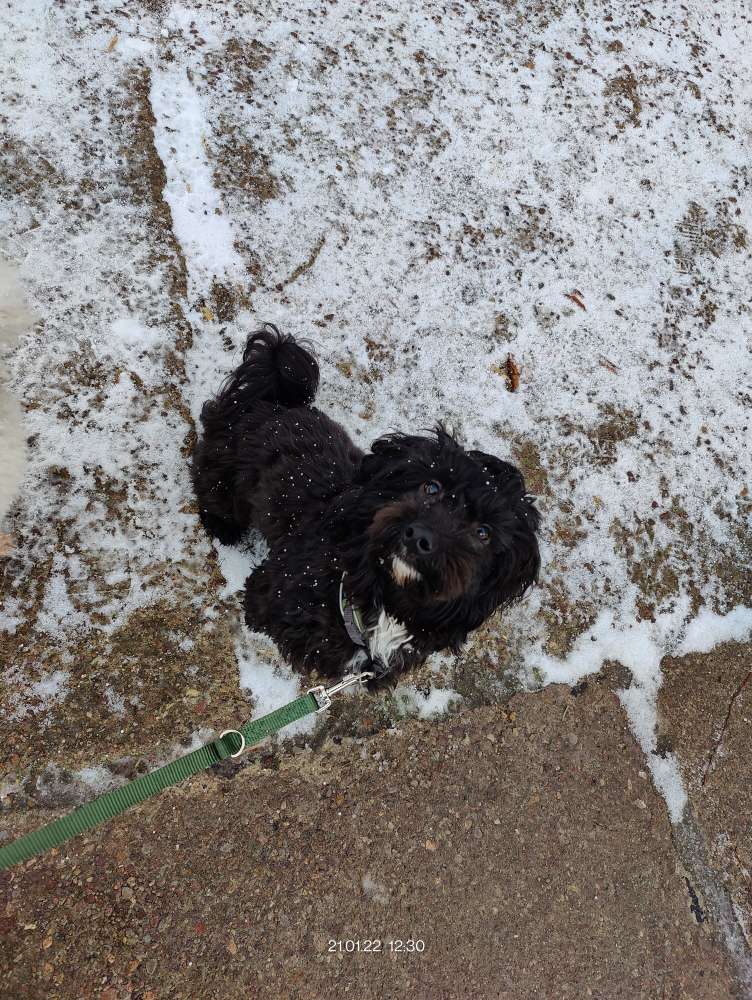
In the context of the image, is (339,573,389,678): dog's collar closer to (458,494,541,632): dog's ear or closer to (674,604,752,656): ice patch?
(458,494,541,632): dog's ear

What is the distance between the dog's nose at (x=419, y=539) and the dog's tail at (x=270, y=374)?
1.27m

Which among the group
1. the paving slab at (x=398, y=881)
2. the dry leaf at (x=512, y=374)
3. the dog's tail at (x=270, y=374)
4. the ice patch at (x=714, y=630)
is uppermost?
the dog's tail at (x=270, y=374)

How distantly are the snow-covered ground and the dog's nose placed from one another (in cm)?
154

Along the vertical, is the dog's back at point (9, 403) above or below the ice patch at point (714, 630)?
above

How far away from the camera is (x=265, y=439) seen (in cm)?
275

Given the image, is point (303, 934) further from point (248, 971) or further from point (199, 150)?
point (199, 150)

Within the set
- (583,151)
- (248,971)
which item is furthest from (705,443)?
(248,971)

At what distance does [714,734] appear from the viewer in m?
3.72

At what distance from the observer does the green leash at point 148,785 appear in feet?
6.42

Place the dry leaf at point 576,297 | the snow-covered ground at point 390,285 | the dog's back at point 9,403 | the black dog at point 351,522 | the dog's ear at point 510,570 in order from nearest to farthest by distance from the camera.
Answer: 1. the black dog at point 351,522
2. the dog's ear at point 510,570
3. the dog's back at point 9,403
4. the snow-covered ground at point 390,285
5. the dry leaf at point 576,297

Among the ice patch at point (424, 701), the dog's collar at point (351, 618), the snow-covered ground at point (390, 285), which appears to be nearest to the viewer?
the dog's collar at point (351, 618)

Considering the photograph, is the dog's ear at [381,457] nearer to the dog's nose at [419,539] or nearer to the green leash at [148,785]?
the dog's nose at [419,539]

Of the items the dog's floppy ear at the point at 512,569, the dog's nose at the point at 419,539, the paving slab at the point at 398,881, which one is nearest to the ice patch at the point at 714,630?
the paving slab at the point at 398,881

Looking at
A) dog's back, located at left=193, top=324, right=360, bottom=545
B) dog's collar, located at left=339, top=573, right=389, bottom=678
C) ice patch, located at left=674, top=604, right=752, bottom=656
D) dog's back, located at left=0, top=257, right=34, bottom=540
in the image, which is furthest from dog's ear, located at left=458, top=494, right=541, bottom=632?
dog's back, located at left=0, top=257, right=34, bottom=540
